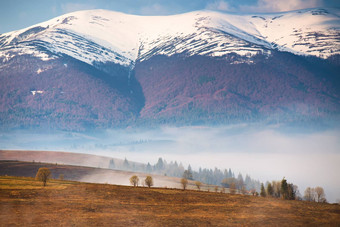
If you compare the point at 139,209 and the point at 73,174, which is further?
the point at 73,174

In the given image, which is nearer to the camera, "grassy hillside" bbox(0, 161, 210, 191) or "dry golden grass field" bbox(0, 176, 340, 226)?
"dry golden grass field" bbox(0, 176, 340, 226)

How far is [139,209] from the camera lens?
8225cm

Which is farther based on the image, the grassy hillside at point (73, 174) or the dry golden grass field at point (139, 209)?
the grassy hillside at point (73, 174)

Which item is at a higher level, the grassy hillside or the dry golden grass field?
the grassy hillside

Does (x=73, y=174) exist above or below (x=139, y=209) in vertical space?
above

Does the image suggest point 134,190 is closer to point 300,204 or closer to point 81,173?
point 300,204

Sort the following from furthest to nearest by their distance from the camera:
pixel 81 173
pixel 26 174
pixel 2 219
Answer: pixel 81 173, pixel 26 174, pixel 2 219

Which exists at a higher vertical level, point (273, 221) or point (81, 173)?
point (81, 173)

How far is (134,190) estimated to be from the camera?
104m

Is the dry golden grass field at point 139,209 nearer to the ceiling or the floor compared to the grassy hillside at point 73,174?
nearer to the floor

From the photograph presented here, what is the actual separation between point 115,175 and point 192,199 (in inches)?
4198

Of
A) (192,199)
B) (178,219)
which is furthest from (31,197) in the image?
(192,199)

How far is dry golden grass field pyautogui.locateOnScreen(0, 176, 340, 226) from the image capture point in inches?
2810

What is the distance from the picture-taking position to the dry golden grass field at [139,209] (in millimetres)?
71375
